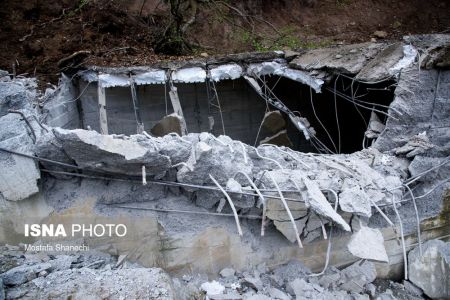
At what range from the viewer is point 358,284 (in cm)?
383

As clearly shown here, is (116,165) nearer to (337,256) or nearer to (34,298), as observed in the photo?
(34,298)

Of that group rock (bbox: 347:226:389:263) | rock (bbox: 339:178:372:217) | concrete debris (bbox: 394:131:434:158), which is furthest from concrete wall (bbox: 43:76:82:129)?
concrete debris (bbox: 394:131:434:158)

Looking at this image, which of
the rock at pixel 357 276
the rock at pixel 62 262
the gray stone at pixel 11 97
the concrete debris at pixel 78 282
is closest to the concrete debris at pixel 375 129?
the rock at pixel 357 276

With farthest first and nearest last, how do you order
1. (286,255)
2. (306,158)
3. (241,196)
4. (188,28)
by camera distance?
1. (188,28)
2. (306,158)
3. (286,255)
4. (241,196)

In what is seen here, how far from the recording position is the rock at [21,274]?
2811 millimetres

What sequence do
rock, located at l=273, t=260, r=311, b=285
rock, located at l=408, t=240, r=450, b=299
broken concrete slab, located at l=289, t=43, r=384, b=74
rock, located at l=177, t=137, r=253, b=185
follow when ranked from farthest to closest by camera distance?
1. broken concrete slab, located at l=289, t=43, r=384, b=74
2. rock, located at l=408, t=240, r=450, b=299
3. rock, located at l=273, t=260, r=311, b=285
4. rock, located at l=177, t=137, r=253, b=185

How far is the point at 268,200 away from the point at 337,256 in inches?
47.9

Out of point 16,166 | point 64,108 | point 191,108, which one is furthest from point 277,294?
point 191,108

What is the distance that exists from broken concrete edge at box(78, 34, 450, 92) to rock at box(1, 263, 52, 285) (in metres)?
3.50

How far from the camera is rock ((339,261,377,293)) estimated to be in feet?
12.4

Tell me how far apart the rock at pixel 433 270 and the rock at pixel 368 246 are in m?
1.29

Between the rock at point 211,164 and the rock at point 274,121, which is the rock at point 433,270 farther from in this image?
the rock at point 274,121

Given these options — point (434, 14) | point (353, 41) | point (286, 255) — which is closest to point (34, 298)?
point (286, 255)

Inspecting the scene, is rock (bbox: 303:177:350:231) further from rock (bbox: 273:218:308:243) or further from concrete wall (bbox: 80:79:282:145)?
concrete wall (bbox: 80:79:282:145)
